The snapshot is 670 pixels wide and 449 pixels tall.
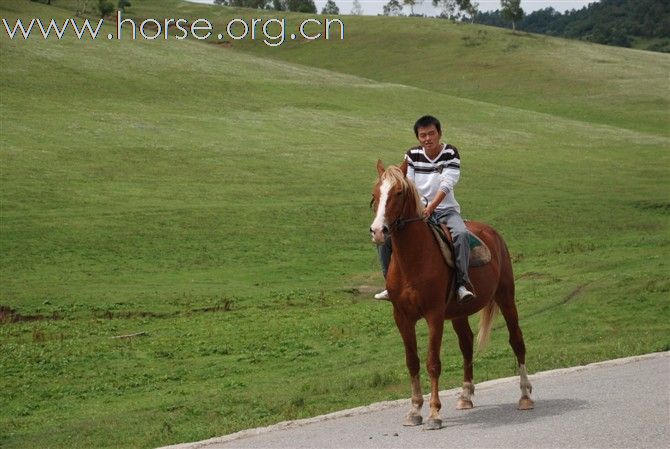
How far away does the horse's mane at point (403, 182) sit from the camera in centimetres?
1205

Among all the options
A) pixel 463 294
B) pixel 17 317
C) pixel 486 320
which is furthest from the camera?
pixel 17 317

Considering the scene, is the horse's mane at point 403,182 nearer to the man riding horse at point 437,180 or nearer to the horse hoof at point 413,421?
the man riding horse at point 437,180

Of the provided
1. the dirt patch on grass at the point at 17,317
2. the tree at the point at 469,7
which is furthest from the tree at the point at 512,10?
the dirt patch on grass at the point at 17,317

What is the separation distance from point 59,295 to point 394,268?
18.6 meters

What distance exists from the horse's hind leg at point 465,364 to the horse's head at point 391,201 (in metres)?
2.19

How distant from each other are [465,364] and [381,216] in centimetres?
277

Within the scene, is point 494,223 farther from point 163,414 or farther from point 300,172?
point 163,414

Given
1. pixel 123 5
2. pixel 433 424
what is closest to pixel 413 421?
pixel 433 424

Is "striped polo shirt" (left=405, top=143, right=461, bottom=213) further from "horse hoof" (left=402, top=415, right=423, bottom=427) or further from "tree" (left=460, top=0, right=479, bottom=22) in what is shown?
"tree" (left=460, top=0, right=479, bottom=22)

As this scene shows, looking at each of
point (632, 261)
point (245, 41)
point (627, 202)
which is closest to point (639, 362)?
point (632, 261)

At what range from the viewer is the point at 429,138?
1287 centimetres

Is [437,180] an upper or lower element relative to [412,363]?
upper

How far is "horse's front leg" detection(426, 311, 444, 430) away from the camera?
1188 centimetres

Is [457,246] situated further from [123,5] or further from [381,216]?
[123,5]
